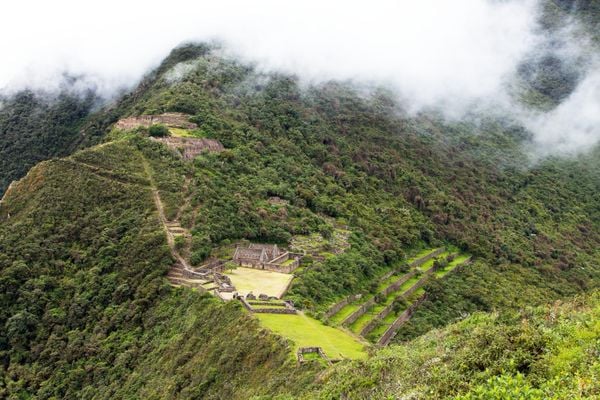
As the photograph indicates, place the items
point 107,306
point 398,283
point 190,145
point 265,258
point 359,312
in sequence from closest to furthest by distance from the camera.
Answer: point 107,306, point 359,312, point 265,258, point 398,283, point 190,145

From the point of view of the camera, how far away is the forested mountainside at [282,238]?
2406 cm

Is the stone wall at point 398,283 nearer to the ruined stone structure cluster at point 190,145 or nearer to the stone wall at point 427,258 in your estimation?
the stone wall at point 427,258

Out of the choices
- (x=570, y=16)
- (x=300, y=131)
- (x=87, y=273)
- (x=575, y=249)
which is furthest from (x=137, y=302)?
(x=570, y=16)

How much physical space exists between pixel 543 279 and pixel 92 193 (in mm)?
56949

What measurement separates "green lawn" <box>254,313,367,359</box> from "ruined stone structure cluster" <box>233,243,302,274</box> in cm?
1198

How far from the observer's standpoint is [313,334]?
3784 cm

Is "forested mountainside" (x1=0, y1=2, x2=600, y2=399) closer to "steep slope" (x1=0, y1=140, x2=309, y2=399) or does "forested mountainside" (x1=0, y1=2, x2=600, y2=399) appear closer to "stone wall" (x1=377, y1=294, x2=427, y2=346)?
"steep slope" (x1=0, y1=140, x2=309, y2=399)

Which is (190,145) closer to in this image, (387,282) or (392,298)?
(387,282)

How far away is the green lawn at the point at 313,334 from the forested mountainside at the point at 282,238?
1.55m

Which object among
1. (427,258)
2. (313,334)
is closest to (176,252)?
(313,334)

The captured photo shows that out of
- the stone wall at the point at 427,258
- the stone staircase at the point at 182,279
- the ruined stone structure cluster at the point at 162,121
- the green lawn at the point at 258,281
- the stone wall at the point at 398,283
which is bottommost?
the stone wall at the point at 427,258

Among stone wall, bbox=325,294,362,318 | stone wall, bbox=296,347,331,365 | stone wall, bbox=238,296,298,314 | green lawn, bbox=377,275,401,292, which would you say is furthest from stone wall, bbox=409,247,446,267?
stone wall, bbox=296,347,331,365

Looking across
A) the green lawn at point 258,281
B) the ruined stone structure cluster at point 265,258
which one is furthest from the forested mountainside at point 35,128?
the green lawn at point 258,281

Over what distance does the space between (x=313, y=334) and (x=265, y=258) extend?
18.5 metres
